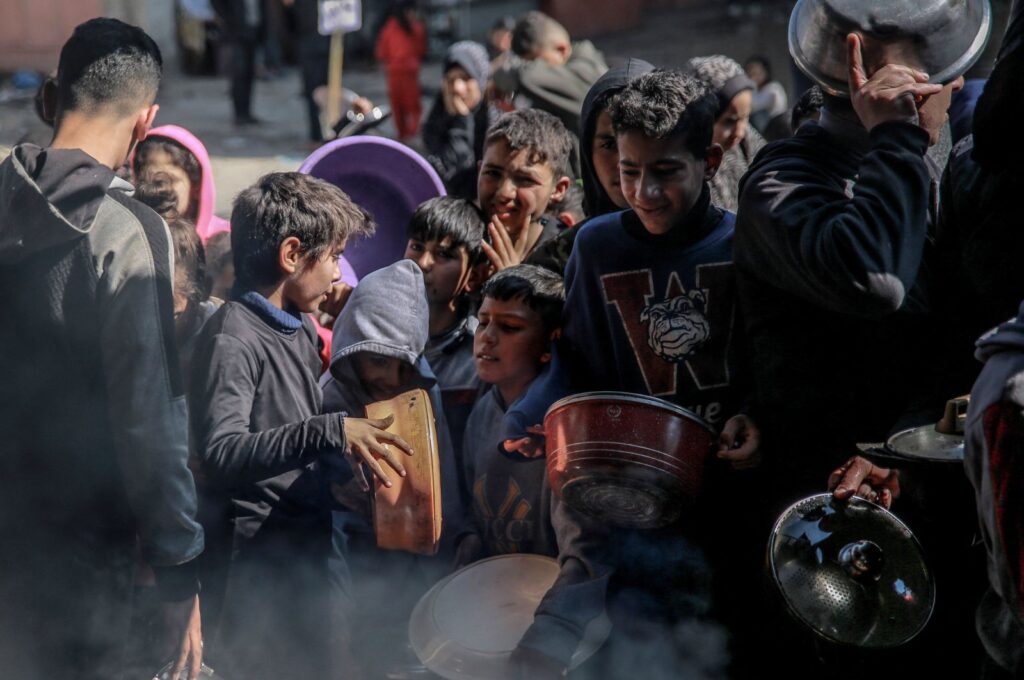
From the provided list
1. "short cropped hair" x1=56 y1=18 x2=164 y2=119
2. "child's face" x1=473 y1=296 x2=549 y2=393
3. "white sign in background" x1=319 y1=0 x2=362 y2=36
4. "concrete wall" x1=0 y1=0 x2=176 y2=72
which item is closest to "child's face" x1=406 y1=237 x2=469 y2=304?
"child's face" x1=473 y1=296 x2=549 y2=393

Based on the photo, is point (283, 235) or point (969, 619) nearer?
point (969, 619)

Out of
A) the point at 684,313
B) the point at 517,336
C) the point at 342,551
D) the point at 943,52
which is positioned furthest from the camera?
the point at 342,551

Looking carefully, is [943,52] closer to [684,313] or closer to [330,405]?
[684,313]

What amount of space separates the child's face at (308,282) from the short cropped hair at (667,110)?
98 centimetres

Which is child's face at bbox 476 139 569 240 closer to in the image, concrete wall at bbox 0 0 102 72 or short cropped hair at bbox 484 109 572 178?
short cropped hair at bbox 484 109 572 178

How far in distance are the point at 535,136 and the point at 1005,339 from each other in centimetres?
235

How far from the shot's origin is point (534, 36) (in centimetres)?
679

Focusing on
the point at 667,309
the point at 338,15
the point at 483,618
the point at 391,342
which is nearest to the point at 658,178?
the point at 667,309

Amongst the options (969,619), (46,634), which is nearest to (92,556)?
(46,634)

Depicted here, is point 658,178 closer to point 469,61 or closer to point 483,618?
point 483,618

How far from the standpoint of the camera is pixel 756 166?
2678 millimetres

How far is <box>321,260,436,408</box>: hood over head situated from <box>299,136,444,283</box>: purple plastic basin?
98 centimetres

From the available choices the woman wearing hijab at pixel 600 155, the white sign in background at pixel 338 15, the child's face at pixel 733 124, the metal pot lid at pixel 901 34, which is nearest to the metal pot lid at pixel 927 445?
the metal pot lid at pixel 901 34

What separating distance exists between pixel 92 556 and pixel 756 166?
6.11ft
